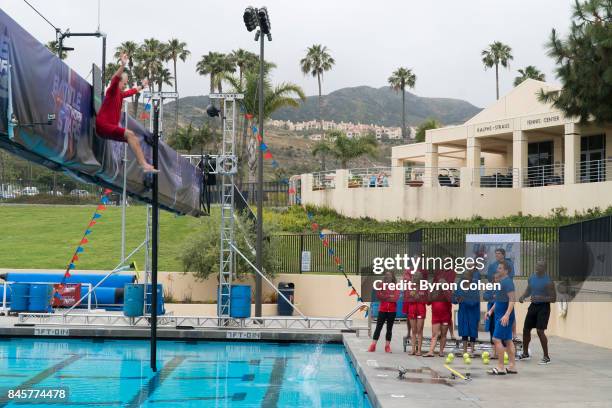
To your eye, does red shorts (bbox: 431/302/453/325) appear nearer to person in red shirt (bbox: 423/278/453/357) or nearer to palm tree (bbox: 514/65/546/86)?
person in red shirt (bbox: 423/278/453/357)

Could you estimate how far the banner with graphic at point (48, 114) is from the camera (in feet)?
26.3

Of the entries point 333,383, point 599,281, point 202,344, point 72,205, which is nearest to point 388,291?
point 333,383

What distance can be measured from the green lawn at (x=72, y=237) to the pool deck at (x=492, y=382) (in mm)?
15440

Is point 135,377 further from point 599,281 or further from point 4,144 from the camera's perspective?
point 599,281

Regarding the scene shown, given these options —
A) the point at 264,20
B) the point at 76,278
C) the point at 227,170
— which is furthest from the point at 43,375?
the point at 264,20

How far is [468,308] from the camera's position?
15.3 metres

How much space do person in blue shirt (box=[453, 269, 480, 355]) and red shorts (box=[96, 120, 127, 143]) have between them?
7.79 metres

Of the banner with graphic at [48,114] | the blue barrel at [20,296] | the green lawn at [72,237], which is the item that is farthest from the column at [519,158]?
the banner with graphic at [48,114]

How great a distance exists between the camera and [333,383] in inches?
555

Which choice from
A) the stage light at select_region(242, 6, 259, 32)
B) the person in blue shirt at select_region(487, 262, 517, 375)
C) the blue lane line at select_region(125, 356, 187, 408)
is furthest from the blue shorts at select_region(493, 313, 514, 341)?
the stage light at select_region(242, 6, 259, 32)

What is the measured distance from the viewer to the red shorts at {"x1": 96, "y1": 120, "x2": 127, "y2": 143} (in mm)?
10266

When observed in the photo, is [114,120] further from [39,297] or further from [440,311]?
[39,297]

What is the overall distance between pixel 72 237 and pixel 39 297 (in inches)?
622

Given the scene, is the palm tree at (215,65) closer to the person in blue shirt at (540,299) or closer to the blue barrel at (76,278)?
the blue barrel at (76,278)
